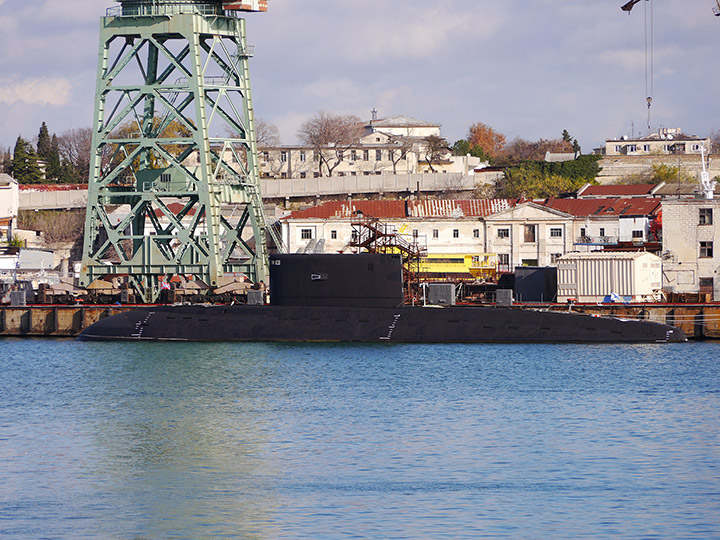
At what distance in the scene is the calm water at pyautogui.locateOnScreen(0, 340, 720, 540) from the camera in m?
23.0

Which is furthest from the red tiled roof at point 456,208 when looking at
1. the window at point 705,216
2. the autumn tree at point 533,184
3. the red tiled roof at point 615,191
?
the window at point 705,216

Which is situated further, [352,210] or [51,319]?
[352,210]

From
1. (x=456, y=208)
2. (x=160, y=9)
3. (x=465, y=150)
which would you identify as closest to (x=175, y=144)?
(x=160, y=9)

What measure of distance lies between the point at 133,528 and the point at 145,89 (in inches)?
1754

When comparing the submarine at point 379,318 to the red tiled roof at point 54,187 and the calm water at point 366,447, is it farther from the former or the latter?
the red tiled roof at point 54,187

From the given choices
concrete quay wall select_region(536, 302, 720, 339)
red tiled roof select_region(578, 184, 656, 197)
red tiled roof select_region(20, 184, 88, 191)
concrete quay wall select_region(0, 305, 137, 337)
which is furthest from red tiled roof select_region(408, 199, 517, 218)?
red tiled roof select_region(20, 184, 88, 191)

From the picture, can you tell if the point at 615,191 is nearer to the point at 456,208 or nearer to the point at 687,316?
the point at 456,208

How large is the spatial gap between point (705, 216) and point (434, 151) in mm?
66913

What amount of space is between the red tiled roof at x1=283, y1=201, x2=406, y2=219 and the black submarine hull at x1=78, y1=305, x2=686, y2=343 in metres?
35.2

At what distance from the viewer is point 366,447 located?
30.0 metres

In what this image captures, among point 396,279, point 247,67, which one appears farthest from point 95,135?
point 396,279

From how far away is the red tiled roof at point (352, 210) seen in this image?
89250mm

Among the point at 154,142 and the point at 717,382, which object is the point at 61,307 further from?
the point at 717,382

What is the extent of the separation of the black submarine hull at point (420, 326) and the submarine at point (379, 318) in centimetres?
4
